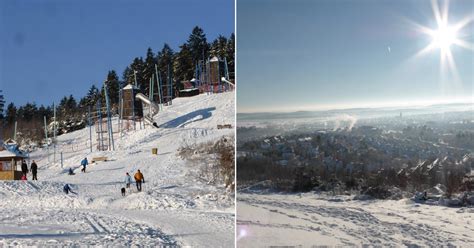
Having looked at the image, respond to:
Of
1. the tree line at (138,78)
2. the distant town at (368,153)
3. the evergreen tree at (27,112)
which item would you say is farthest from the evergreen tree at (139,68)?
the distant town at (368,153)

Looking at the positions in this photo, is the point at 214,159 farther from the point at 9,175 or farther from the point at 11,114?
the point at 11,114

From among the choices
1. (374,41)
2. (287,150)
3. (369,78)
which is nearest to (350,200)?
(287,150)

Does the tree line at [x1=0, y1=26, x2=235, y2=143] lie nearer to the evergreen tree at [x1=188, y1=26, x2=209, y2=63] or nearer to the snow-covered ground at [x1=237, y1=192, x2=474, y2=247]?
the evergreen tree at [x1=188, y1=26, x2=209, y2=63]

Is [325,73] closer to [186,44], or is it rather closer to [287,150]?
[287,150]

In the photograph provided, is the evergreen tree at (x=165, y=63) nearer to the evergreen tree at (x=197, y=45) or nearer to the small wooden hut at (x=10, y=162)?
the evergreen tree at (x=197, y=45)

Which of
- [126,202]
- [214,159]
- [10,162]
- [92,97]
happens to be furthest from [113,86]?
[126,202]

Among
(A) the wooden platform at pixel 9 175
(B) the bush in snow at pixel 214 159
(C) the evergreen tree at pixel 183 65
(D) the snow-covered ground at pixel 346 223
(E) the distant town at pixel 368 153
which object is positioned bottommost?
(A) the wooden platform at pixel 9 175
